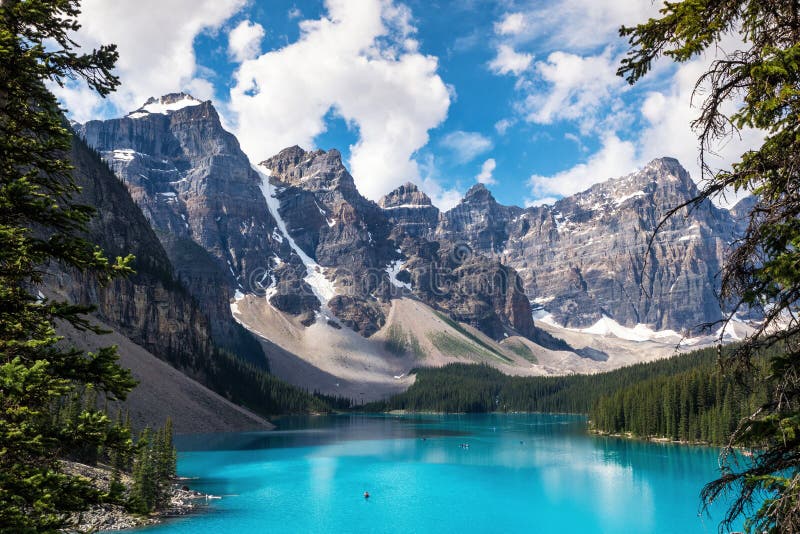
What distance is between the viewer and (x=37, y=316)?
1030cm


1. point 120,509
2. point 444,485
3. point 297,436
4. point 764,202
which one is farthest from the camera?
point 297,436

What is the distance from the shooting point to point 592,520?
50.1 m

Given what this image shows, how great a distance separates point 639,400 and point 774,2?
373 feet

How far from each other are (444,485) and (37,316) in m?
62.3

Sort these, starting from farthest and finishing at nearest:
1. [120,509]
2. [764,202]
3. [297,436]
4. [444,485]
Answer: [297,436] < [444,485] < [120,509] < [764,202]

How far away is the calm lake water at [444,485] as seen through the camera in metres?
47.9

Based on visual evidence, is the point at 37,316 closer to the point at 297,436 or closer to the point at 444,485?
the point at 444,485

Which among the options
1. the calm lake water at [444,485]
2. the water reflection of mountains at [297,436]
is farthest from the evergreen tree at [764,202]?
the water reflection of mountains at [297,436]

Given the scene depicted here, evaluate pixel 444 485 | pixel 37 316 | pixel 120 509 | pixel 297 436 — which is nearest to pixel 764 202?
pixel 37 316

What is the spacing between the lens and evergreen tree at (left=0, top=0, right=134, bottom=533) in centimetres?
888

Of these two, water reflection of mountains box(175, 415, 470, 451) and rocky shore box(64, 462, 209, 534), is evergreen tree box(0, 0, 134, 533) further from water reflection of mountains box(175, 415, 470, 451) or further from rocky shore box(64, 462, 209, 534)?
water reflection of mountains box(175, 415, 470, 451)

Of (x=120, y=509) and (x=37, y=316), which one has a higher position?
(x=37, y=316)

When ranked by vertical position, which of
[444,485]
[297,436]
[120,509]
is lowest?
[297,436]

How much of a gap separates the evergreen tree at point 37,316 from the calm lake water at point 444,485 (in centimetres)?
3584
